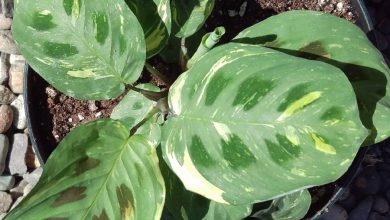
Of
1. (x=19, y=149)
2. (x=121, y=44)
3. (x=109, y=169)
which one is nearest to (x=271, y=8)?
(x=121, y=44)

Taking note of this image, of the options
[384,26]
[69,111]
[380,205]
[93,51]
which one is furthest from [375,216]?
[93,51]

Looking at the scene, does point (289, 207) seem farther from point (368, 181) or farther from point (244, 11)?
point (368, 181)

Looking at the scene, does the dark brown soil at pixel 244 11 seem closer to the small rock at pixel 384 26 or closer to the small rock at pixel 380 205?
the small rock at pixel 384 26

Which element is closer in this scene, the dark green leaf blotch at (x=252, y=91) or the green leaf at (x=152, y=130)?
the dark green leaf blotch at (x=252, y=91)

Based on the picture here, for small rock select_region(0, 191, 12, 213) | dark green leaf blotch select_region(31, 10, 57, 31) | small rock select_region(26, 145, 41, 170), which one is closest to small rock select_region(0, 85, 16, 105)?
small rock select_region(26, 145, 41, 170)

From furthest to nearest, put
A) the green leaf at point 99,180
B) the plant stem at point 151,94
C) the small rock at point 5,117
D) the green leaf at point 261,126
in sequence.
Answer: the small rock at point 5,117 → the plant stem at point 151,94 → the green leaf at point 99,180 → the green leaf at point 261,126

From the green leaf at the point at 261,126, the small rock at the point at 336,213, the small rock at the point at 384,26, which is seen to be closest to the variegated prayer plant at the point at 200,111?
the green leaf at the point at 261,126

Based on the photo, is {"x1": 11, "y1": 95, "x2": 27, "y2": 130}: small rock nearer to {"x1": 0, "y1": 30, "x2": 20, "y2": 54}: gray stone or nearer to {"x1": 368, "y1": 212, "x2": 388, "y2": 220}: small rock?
{"x1": 0, "y1": 30, "x2": 20, "y2": 54}: gray stone

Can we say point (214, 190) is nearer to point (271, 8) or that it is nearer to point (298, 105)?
point (298, 105)
